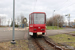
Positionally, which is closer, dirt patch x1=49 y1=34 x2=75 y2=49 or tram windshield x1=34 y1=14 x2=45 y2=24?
dirt patch x1=49 y1=34 x2=75 y2=49

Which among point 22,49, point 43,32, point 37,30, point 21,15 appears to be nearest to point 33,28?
point 37,30

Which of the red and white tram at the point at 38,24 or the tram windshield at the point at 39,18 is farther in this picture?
the tram windshield at the point at 39,18

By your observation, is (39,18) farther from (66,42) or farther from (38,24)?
(66,42)

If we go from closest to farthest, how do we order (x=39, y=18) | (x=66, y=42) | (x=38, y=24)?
(x=66, y=42) → (x=38, y=24) → (x=39, y=18)

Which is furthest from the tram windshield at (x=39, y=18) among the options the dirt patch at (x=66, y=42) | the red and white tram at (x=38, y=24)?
the dirt patch at (x=66, y=42)

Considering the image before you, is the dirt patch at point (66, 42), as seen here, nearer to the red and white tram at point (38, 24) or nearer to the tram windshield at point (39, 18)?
the red and white tram at point (38, 24)

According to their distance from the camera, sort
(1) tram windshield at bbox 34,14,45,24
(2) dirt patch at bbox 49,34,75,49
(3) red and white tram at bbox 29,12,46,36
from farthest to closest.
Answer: (1) tram windshield at bbox 34,14,45,24, (3) red and white tram at bbox 29,12,46,36, (2) dirt patch at bbox 49,34,75,49

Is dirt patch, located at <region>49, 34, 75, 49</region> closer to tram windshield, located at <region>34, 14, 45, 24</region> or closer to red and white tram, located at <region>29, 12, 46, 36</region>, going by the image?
red and white tram, located at <region>29, 12, 46, 36</region>

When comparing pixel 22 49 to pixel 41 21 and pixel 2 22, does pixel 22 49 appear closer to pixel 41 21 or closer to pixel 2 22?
pixel 41 21

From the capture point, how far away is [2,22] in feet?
295

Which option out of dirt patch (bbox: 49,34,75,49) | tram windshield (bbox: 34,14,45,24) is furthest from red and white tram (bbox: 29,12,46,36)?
dirt patch (bbox: 49,34,75,49)

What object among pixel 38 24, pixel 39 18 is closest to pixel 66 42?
pixel 38 24

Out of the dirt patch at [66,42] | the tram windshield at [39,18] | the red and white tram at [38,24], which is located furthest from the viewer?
the tram windshield at [39,18]

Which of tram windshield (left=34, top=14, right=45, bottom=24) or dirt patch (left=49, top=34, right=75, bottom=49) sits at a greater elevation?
tram windshield (left=34, top=14, right=45, bottom=24)
